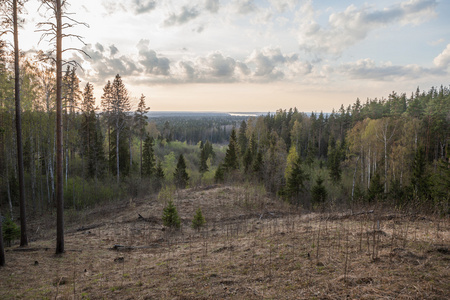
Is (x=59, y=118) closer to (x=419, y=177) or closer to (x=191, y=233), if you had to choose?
(x=191, y=233)

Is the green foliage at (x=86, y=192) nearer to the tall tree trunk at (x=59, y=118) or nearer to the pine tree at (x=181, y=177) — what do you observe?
the pine tree at (x=181, y=177)

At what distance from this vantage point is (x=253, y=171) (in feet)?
118

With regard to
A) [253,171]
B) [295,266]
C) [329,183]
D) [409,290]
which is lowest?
[329,183]

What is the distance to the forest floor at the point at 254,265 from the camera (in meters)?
5.16

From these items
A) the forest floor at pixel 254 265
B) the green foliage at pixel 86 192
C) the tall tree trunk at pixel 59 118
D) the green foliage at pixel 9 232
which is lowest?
the green foliage at pixel 86 192

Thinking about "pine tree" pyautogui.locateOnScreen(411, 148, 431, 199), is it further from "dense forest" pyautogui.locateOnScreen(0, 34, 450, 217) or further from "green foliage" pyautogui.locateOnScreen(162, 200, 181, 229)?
"green foliage" pyautogui.locateOnScreen(162, 200, 181, 229)

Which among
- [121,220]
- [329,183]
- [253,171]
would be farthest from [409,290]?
[329,183]

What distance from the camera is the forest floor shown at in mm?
5158

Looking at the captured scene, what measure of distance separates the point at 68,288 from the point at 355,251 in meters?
7.94

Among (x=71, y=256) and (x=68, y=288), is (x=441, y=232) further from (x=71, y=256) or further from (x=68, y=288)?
(x=71, y=256)

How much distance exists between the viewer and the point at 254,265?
6.99 meters

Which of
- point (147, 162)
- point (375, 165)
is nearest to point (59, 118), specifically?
point (147, 162)

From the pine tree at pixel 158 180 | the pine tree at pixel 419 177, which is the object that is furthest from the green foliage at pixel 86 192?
the pine tree at pixel 419 177

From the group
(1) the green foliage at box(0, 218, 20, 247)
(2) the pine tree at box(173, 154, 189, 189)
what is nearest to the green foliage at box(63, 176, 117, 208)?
(2) the pine tree at box(173, 154, 189, 189)
